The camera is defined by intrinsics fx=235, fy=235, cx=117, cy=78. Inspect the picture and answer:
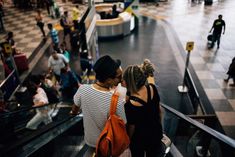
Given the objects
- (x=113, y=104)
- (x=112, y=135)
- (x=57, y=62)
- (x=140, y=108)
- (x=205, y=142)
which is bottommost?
(x=205, y=142)

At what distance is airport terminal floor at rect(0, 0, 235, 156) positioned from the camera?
687 centimetres

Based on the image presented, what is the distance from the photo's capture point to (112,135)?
6.08 feet

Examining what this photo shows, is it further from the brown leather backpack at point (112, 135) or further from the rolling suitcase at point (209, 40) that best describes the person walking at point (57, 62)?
the rolling suitcase at point (209, 40)

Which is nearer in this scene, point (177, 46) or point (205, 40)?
point (177, 46)

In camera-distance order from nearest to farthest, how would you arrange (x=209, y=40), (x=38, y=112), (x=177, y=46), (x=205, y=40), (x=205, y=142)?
1. (x=205, y=142)
2. (x=38, y=112)
3. (x=209, y=40)
4. (x=177, y=46)
5. (x=205, y=40)

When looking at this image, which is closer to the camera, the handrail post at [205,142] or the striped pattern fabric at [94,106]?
the striped pattern fabric at [94,106]

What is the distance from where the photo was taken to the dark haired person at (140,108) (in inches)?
78.5

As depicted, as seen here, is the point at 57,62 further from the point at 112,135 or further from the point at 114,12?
the point at 114,12

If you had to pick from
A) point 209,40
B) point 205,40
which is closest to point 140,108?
point 209,40

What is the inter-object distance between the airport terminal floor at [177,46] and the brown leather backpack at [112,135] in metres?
4.35

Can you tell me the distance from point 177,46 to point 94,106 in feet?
30.6

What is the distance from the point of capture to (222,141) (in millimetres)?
2125

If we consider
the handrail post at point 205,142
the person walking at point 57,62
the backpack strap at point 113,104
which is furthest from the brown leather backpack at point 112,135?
the person walking at point 57,62

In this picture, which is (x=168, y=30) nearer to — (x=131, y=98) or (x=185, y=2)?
(x=185, y=2)
